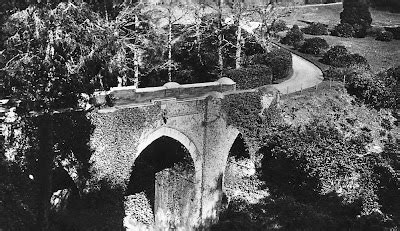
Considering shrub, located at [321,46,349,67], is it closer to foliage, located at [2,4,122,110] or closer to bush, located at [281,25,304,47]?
bush, located at [281,25,304,47]

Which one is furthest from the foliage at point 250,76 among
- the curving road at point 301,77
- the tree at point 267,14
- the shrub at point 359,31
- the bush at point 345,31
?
the shrub at point 359,31

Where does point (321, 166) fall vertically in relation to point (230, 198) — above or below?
above

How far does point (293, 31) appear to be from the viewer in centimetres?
4219

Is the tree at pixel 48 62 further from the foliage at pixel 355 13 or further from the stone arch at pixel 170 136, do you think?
the foliage at pixel 355 13

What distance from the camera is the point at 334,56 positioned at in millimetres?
35969

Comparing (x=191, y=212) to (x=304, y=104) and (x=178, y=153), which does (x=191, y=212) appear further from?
(x=304, y=104)

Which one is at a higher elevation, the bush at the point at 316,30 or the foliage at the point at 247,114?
the bush at the point at 316,30

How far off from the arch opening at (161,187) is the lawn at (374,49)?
22057mm

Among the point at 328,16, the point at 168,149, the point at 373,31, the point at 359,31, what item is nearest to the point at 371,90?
the point at 168,149

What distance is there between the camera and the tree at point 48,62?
16047mm

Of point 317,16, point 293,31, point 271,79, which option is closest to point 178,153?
point 271,79

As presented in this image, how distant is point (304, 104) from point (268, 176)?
502cm

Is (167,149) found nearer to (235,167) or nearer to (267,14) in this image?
(235,167)

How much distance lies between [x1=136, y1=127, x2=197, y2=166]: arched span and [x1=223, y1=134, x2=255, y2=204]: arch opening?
3.61 meters
